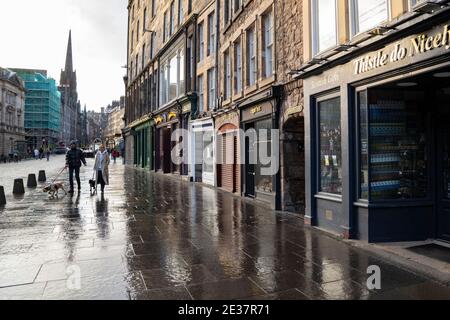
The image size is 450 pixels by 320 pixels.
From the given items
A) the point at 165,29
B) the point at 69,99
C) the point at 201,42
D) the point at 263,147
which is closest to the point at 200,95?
the point at 201,42

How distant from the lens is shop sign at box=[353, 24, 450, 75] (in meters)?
5.09

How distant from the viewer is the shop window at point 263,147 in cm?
1147

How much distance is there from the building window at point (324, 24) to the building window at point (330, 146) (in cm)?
129

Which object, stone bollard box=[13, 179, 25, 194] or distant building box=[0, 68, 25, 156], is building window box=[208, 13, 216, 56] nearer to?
stone bollard box=[13, 179, 25, 194]

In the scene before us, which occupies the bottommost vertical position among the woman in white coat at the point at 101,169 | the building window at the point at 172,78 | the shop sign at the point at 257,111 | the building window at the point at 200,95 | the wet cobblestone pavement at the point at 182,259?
the wet cobblestone pavement at the point at 182,259

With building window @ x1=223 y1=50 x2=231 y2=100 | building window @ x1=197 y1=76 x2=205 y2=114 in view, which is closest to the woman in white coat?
building window @ x1=223 y1=50 x2=231 y2=100

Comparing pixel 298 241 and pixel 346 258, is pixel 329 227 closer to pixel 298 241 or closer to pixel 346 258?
pixel 298 241

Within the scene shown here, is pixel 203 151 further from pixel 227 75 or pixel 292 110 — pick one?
pixel 292 110

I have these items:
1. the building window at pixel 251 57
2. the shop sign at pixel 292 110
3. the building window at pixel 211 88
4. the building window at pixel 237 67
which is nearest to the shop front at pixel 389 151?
the shop sign at pixel 292 110

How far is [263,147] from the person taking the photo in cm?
1195

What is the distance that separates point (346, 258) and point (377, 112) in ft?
9.19

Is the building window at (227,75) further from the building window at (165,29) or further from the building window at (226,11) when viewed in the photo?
the building window at (165,29)

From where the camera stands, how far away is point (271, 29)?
1147 centimetres
